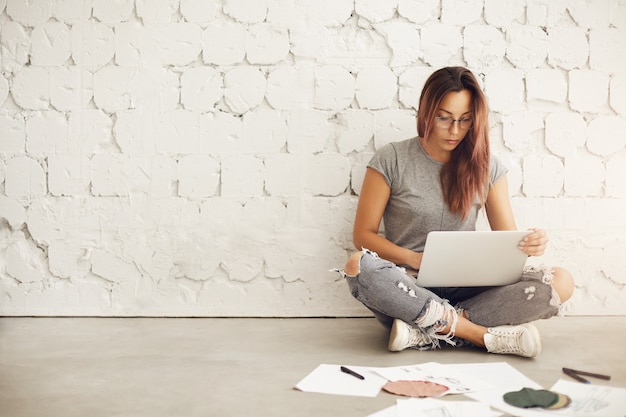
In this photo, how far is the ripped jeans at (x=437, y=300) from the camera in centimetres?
238

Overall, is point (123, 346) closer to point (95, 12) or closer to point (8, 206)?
point (8, 206)

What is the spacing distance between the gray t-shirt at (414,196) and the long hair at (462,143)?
4cm

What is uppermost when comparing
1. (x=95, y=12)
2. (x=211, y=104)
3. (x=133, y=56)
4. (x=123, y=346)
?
(x=95, y=12)

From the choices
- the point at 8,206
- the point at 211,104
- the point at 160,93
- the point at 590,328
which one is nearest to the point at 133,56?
the point at 160,93

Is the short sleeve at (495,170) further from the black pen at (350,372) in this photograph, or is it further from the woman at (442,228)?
the black pen at (350,372)

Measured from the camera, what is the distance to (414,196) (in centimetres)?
271

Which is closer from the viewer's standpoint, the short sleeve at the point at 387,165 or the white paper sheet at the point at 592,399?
the white paper sheet at the point at 592,399

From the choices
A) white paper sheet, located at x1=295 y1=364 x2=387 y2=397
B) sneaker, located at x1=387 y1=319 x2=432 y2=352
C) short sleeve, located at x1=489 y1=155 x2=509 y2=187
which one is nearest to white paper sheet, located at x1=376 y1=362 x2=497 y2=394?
white paper sheet, located at x1=295 y1=364 x2=387 y2=397

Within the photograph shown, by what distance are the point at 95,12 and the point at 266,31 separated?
0.76 meters

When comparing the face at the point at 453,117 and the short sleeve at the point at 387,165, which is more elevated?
the face at the point at 453,117

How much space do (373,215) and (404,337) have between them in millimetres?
527

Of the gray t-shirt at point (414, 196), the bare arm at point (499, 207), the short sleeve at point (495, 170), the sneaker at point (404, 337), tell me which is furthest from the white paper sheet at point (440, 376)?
the short sleeve at point (495, 170)

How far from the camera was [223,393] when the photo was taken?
6.40ft

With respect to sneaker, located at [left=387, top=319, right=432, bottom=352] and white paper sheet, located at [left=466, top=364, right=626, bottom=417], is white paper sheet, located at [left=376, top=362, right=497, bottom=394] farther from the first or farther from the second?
sneaker, located at [left=387, top=319, right=432, bottom=352]
